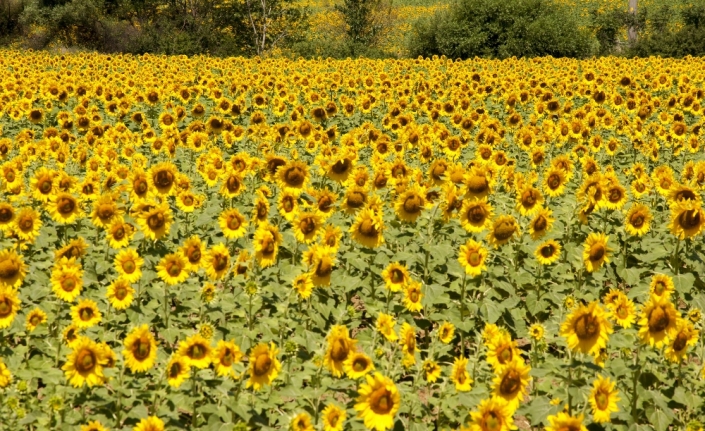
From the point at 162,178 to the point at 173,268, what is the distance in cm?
165

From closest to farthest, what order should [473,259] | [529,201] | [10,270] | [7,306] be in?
1. [7,306]
2. [10,270]
3. [473,259]
4. [529,201]

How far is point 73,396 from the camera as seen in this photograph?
395 centimetres

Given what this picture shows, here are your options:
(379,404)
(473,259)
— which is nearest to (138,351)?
(379,404)

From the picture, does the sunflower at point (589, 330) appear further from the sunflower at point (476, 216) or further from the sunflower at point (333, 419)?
the sunflower at point (476, 216)

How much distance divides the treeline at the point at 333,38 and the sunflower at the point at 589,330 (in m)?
22.8

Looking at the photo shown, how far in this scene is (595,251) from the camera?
496 cm

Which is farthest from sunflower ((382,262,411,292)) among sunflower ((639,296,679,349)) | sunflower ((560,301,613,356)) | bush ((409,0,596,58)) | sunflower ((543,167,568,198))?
bush ((409,0,596,58))

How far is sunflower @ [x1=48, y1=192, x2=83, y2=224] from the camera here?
548cm

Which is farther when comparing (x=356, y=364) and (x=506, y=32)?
(x=506, y=32)

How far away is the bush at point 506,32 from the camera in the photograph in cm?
2533

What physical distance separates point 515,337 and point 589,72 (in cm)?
1083

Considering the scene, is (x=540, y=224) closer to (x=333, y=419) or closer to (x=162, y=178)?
(x=333, y=419)

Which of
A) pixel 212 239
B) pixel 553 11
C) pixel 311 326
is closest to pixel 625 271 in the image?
pixel 311 326

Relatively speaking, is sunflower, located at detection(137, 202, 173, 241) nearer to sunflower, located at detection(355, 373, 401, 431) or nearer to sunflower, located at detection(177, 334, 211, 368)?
sunflower, located at detection(177, 334, 211, 368)
